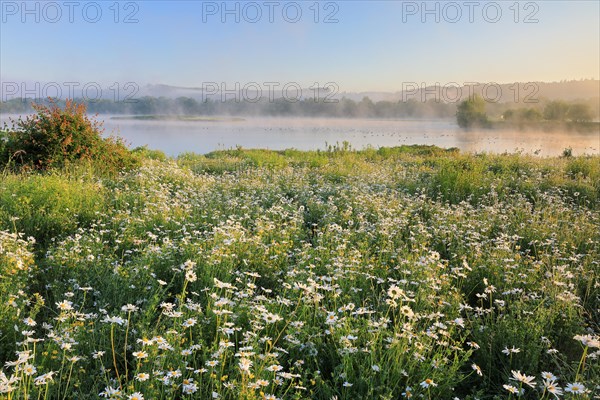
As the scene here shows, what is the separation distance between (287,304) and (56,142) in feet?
32.0

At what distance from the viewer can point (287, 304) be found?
370cm

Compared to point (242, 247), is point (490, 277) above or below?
below

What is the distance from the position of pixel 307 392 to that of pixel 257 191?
Answer: 22.7 feet

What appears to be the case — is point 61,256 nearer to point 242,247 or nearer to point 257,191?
point 242,247

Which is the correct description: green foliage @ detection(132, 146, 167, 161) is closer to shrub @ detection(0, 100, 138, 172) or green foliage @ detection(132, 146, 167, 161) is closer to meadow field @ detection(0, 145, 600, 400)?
shrub @ detection(0, 100, 138, 172)

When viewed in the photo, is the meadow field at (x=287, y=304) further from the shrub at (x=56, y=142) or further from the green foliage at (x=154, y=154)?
the green foliage at (x=154, y=154)

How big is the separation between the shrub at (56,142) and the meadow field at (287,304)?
2455 millimetres

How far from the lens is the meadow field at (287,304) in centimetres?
294

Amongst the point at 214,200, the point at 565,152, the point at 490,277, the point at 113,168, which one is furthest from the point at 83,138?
the point at 565,152

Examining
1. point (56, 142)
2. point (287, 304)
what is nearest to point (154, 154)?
point (56, 142)

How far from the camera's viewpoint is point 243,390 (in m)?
2.46

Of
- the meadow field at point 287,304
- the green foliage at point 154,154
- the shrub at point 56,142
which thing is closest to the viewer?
the meadow field at point 287,304

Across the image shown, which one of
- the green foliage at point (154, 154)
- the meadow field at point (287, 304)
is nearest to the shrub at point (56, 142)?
the meadow field at point (287, 304)

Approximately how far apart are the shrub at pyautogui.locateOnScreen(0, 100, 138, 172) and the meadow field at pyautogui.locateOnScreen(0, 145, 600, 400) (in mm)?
2455
